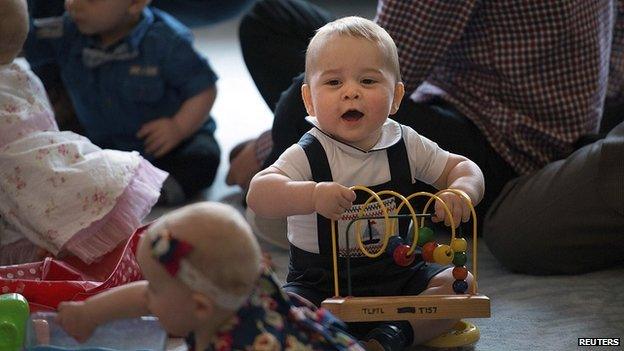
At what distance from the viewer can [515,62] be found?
6.23ft

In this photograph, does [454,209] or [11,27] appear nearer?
[454,209]

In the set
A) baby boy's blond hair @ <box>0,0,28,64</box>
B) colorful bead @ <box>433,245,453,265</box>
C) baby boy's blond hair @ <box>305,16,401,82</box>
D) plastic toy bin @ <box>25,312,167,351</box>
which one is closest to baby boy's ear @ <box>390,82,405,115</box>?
baby boy's blond hair @ <box>305,16,401,82</box>

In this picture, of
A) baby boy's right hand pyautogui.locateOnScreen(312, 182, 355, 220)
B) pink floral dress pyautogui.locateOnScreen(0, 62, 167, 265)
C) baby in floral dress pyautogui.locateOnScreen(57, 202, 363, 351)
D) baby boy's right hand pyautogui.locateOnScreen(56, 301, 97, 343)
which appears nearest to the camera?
baby in floral dress pyautogui.locateOnScreen(57, 202, 363, 351)

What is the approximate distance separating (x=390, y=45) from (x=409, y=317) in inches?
15.4

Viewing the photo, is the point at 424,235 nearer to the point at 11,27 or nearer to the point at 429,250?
the point at 429,250

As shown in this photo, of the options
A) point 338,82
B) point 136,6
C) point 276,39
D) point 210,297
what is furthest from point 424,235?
point 136,6

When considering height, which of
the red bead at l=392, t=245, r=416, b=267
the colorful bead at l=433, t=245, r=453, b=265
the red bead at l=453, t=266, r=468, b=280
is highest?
the colorful bead at l=433, t=245, r=453, b=265

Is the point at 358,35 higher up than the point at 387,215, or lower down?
higher up

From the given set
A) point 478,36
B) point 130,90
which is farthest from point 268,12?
point 478,36

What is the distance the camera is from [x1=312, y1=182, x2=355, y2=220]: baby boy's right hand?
4.38 feet

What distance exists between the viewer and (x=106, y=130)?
233cm

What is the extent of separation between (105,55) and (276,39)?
0.38 m

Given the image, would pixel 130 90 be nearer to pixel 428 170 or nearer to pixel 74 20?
pixel 74 20

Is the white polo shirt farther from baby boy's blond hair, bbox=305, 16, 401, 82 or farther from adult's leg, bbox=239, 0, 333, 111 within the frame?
adult's leg, bbox=239, 0, 333, 111
